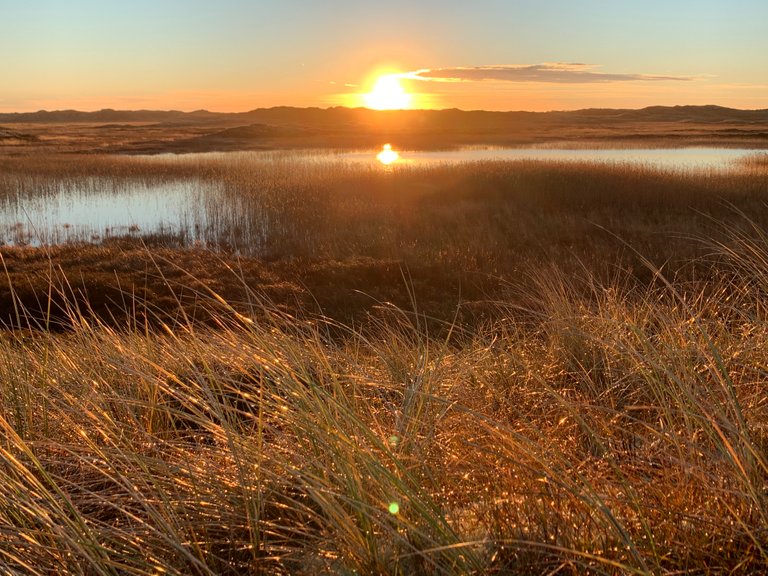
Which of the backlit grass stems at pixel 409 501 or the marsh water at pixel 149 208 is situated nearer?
the backlit grass stems at pixel 409 501

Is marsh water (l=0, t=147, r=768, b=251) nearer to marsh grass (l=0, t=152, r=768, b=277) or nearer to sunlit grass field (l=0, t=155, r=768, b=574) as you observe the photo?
marsh grass (l=0, t=152, r=768, b=277)

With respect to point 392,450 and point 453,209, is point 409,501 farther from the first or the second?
point 453,209

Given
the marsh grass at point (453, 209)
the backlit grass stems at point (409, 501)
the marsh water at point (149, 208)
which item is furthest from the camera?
the marsh water at point (149, 208)

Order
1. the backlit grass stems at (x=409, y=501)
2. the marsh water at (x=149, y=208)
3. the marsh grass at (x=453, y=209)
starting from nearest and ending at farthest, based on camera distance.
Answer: the backlit grass stems at (x=409, y=501), the marsh grass at (x=453, y=209), the marsh water at (x=149, y=208)

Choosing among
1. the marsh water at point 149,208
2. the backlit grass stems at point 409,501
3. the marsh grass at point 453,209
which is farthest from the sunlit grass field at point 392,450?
the marsh water at point 149,208

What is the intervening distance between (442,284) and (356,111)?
132981mm

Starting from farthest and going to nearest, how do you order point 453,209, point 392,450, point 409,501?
point 453,209
point 392,450
point 409,501

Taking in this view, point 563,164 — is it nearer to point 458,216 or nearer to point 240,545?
point 458,216

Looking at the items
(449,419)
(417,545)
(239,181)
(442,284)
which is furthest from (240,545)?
(239,181)

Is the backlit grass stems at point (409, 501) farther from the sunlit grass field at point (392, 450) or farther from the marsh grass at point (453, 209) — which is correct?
the marsh grass at point (453, 209)

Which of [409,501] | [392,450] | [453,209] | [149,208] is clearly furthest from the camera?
[149,208]

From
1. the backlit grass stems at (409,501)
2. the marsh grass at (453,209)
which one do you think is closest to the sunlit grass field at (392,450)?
the backlit grass stems at (409,501)

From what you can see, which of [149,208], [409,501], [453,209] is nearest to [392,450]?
[409,501]

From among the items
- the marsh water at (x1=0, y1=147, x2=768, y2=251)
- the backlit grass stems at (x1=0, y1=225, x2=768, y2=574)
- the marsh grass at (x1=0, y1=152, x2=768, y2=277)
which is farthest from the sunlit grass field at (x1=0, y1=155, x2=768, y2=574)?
the marsh water at (x1=0, y1=147, x2=768, y2=251)
